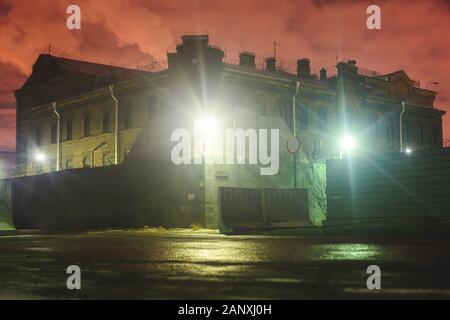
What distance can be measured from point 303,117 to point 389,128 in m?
9.62

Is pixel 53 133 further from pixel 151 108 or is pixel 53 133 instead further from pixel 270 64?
pixel 270 64

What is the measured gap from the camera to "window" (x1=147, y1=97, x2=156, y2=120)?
3584 centimetres

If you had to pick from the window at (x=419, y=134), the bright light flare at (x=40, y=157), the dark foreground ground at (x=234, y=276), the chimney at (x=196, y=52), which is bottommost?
the dark foreground ground at (x=234, y=276)

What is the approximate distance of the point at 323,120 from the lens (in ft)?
129

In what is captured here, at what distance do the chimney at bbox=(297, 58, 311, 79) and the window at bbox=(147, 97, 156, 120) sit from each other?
Answer: 42.5 ft

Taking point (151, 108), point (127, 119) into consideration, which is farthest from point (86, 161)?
point (151, 108)

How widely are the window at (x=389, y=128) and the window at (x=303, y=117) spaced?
8910 mm

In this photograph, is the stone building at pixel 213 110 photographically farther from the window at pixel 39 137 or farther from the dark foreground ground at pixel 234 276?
the dark foreground ground at pixel 234 276

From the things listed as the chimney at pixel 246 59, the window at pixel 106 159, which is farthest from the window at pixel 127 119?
the chimney at pixel 246 59

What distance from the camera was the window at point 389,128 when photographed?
1734 inches

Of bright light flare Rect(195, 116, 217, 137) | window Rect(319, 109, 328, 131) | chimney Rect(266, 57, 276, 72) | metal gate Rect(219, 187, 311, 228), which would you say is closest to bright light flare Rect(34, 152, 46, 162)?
bright light flare Rect(195, 116, 217, 137)

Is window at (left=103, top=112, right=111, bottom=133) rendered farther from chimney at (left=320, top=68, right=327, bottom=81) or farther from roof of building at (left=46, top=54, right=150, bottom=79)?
chimney at (left=320, top=68, right=327, bottom=81)
